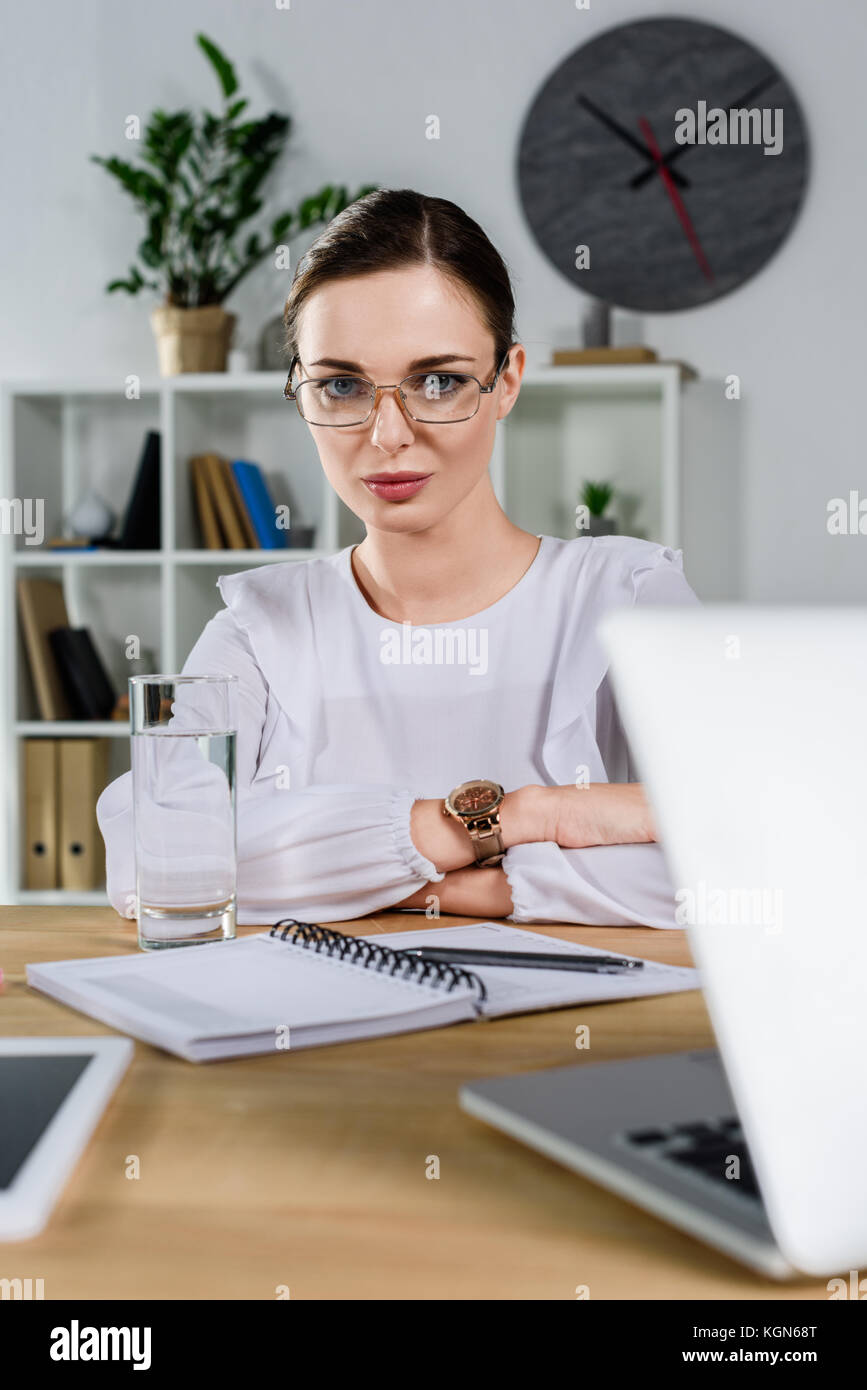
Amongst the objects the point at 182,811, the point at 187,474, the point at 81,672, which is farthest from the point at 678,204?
the point at 182,811

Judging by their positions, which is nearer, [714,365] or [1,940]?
[1,940]

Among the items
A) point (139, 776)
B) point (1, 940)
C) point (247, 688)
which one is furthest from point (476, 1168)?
point (247, 688)

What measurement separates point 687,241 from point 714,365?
30 cm

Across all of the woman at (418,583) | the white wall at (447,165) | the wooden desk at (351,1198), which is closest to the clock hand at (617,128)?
the white wall at (447,165)

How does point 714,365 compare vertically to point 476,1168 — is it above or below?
above

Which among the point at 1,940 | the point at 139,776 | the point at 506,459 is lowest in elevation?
the point at 1,940

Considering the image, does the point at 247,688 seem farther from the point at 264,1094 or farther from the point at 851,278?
the point at 851,278

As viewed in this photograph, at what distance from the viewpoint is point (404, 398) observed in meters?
1.50

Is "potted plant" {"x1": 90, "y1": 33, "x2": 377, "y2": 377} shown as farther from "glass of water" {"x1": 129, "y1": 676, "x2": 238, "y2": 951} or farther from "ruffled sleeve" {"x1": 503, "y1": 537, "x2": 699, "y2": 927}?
"glass of water" {"x1": 129, "y1": 676, "x2": 238, "y2": 951}

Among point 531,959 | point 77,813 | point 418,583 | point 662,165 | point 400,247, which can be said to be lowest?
point 77,813

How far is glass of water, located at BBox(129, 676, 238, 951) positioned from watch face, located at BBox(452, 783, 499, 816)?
29 centimetres

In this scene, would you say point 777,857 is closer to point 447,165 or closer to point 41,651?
point 41,651

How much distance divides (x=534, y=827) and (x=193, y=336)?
2192 mm

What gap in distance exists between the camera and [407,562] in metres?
1.63
